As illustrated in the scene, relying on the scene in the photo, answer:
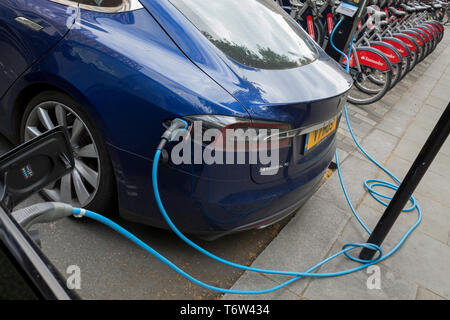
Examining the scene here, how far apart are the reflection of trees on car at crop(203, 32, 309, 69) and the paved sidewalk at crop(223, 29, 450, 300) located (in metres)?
1.20

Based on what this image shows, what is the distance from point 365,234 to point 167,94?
6.54 ft

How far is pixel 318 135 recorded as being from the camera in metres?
2.23

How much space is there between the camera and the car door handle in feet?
7.14

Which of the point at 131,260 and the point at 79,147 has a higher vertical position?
the point at 79,147

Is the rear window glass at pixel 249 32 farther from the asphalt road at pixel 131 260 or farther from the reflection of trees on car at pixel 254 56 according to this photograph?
the asphalt road at pixel 131 260

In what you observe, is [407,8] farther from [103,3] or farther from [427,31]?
[103,3]

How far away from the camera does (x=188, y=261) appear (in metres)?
2.35

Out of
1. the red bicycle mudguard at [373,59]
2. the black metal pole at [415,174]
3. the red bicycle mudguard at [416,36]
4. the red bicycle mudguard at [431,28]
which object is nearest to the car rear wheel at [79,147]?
the black metal pole at [415,174]

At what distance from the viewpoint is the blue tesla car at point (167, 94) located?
1.86 meters

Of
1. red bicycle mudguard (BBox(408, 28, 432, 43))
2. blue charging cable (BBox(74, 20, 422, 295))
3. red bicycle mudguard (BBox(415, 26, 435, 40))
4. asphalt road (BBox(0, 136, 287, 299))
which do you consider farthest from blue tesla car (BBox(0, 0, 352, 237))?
red bicycle mudguard (BBox(415, 26, 435, 40))

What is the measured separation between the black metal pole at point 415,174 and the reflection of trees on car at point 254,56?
2.96ft

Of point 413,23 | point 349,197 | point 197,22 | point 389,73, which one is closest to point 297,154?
point 197,22

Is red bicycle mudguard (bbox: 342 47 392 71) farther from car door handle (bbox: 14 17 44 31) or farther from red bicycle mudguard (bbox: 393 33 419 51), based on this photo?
car door handle (bbox: 14 17 44 31)

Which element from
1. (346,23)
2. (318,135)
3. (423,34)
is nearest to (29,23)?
(318,135)
